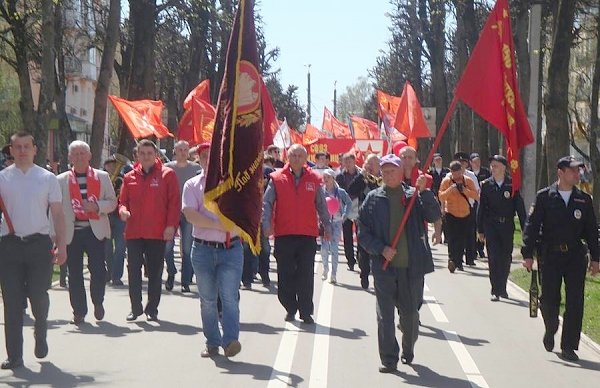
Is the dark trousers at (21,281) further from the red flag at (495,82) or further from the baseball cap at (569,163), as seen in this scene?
the baseball cap at (569,163)

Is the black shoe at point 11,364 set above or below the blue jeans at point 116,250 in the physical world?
below

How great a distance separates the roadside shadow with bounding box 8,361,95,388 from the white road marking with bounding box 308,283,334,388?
5.77 ft

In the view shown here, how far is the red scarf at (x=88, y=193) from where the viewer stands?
11.7m

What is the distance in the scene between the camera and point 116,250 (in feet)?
51.7

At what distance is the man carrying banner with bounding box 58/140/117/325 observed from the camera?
11.6 m

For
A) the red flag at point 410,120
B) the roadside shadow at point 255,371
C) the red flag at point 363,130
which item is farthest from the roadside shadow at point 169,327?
the red flag at point 363,130

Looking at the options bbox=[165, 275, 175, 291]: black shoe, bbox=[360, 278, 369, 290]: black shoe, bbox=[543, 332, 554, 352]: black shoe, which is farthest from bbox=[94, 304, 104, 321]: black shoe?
bbox=[360, 278, 369, 290]: black shoe

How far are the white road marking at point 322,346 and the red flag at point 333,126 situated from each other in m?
30.9

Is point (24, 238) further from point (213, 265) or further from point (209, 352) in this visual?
point (209, 352)

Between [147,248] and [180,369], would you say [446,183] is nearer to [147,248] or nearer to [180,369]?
[147,248]

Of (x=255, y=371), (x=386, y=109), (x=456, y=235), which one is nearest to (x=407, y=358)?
(x=255, y=371)

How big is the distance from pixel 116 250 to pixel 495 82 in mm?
7367

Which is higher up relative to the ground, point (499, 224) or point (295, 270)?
point (499, 224)

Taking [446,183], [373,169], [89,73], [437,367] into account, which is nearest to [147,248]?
[437,367]
